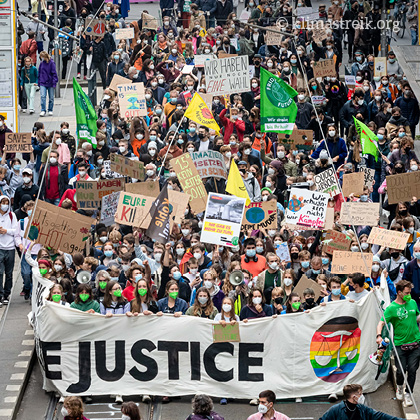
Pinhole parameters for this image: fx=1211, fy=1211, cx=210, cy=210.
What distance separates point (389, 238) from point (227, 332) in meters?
3.18

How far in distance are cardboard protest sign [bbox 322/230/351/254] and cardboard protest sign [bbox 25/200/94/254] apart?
128 inches

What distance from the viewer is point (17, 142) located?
20516 millimetres

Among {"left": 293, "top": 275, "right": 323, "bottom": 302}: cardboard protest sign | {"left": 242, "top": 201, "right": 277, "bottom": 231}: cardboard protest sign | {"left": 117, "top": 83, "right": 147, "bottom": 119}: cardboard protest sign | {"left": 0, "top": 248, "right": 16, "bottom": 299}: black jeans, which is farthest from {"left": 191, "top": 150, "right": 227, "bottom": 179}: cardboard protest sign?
{"left": 293, "top": 275, "right": 323, "bottom": 302}: cardboard protest sign

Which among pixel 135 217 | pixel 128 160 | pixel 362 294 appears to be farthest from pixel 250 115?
pixel 362 294

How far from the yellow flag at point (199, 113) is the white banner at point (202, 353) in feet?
21.9

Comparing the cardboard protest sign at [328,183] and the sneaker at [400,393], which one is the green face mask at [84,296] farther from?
the cardboard protest sign at [328,183]

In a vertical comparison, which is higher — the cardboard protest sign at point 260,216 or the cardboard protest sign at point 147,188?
the cardboard protest sign at point 147,188

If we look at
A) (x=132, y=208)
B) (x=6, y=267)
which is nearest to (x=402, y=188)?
(x=132, y=208)

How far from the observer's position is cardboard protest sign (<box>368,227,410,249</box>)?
16000 mm

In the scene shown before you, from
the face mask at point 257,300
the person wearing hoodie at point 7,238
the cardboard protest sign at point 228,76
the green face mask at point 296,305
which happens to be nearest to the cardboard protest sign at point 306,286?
the green face mask at point 296,305

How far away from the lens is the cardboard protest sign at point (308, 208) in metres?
17.0

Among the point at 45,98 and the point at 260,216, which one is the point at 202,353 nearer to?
the point at 260,216

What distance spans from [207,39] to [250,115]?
6724 mm

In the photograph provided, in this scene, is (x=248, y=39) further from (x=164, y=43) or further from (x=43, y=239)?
(x=43, y=239)
